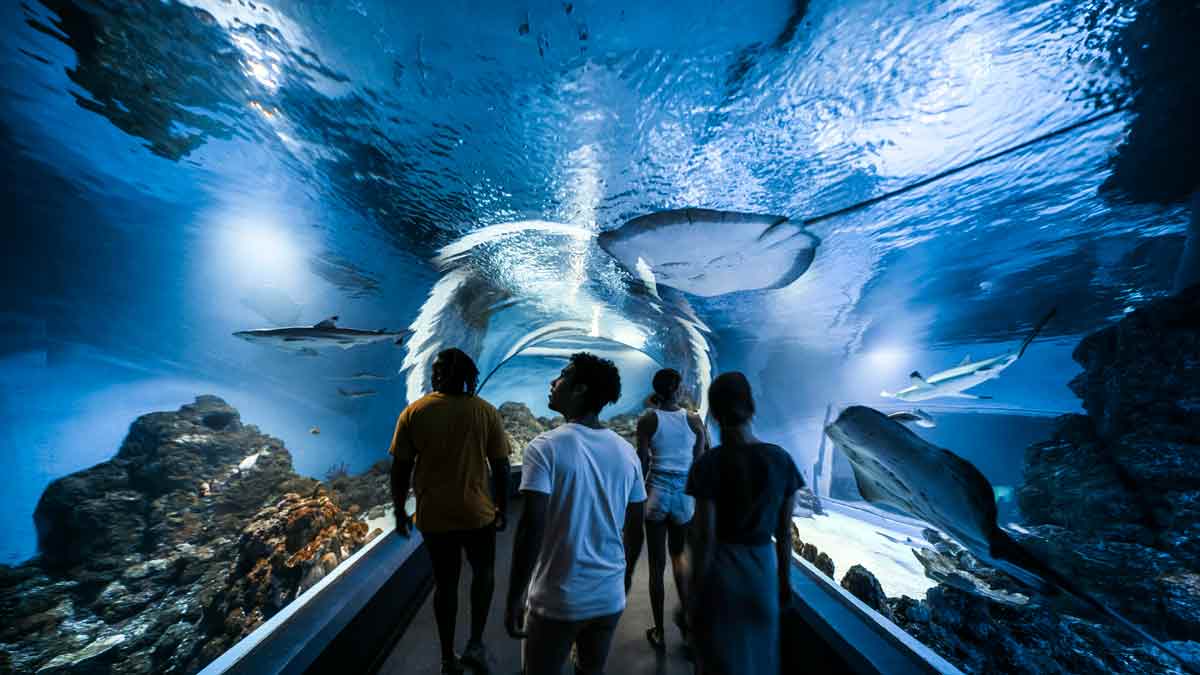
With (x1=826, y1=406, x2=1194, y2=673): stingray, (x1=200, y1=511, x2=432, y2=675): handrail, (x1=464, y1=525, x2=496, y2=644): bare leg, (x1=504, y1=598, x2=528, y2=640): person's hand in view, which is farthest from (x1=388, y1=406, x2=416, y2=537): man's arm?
(x1=826, y1=406, x2=1194, y2=673): stingray

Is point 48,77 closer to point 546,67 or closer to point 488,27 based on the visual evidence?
point 488,27

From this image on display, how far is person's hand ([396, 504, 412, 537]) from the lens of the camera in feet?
9.02

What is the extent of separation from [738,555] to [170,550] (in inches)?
437

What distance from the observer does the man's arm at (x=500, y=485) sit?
278 centimetres

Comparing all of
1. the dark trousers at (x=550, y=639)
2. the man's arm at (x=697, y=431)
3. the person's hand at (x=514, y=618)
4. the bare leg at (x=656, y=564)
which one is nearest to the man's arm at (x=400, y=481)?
the person's hand at (x=514, y=618)

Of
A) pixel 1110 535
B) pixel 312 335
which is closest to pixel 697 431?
pixel 1110 535

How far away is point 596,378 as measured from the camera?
193 centimetres

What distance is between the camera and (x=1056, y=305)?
19.1ft

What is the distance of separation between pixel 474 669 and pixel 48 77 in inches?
231

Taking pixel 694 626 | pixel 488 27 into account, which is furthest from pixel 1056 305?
pixel 488 27

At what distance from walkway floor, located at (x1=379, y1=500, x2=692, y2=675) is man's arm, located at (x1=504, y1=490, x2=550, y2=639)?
4.16 ft

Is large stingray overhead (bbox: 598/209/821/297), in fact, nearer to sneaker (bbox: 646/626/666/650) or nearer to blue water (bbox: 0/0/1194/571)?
blue water (bbox: 0/0/1194/571)

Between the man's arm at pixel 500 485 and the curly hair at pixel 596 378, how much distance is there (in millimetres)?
1267

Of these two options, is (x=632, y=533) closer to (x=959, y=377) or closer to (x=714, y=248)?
(x=714, y=248)
